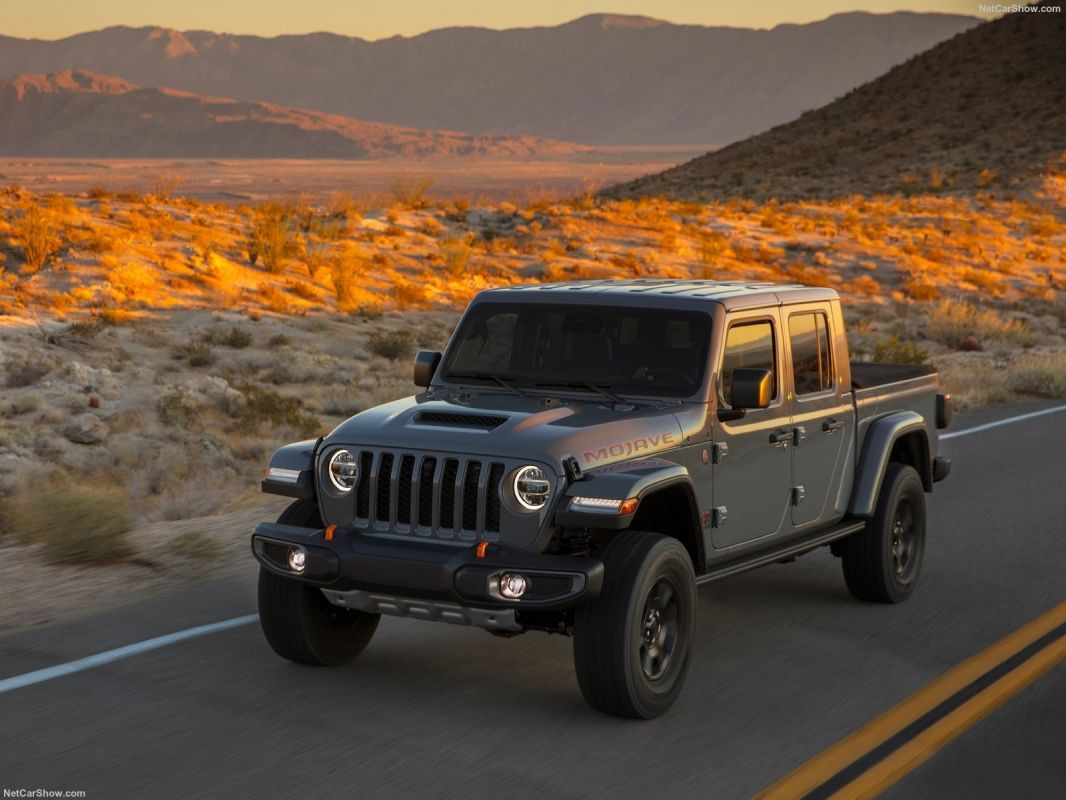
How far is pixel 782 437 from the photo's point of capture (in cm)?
748

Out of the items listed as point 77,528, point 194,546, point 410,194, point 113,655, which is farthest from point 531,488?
point 410,194

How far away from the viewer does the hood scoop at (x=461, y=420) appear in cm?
646

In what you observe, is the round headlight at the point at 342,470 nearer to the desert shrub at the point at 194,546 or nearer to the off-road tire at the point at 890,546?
the off-road tire at the point at 890,546

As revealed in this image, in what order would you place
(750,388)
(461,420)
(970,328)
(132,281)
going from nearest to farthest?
1. (461,420)
2. (750,388)
3. (132,281)
4. (970,328)

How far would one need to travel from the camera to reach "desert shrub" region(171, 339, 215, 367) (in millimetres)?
21891

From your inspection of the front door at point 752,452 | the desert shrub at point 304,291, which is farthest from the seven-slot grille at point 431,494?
the desert shrub at point 304,291

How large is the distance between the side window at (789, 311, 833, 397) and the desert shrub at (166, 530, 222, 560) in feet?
13.1

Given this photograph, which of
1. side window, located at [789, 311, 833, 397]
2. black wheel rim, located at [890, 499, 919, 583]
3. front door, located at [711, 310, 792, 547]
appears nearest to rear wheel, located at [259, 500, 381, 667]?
front door, located at [711, 310, 792, 547]

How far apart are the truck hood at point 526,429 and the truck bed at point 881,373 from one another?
81.9 inches

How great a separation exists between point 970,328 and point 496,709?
941 inches

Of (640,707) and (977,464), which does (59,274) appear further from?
(640,707)

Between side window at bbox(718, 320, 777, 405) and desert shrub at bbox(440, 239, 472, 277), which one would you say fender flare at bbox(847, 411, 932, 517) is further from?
desert shrub at bbox(440, 239, 472, 277)

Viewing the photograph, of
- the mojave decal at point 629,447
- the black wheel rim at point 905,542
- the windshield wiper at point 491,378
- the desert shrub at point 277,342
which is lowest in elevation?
the desert shrub at point 277,342

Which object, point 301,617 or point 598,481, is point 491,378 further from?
point 301,617
